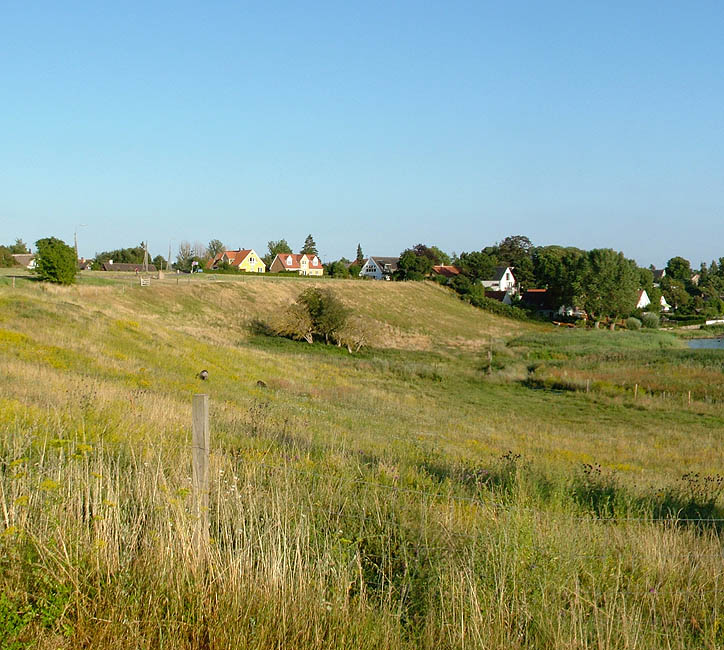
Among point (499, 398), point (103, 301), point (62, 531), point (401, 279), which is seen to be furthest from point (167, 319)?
point (401, 279)

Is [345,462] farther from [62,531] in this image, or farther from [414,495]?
[62,531]

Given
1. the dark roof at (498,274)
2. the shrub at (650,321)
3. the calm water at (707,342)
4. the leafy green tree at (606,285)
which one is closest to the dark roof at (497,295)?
the dark roof at (498,274)

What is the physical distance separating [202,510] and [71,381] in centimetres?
978

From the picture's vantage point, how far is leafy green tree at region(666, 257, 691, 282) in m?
162

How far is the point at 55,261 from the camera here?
5175 centimetres

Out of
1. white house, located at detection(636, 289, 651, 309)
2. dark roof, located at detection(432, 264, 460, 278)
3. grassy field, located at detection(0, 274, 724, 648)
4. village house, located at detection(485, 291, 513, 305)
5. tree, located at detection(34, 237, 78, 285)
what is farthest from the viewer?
dark roof, located at detection(432, 264, 460, 278)

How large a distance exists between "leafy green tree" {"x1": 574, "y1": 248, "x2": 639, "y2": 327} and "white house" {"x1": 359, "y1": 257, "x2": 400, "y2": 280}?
54360mm

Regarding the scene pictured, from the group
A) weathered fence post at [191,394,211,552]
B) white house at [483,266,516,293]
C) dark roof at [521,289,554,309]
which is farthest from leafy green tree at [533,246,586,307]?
weathered fence post at [191,394,211,552]

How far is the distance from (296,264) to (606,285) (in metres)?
75.4

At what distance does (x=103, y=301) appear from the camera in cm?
5338

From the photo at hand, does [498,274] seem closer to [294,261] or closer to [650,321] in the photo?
[650,321]

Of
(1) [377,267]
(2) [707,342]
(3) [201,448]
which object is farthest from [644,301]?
(3) [201,448]

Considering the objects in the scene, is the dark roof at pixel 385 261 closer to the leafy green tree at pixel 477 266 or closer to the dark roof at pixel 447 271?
the dark roof at pixel 447 271

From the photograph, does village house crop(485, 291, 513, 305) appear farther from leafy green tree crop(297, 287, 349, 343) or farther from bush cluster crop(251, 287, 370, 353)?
leafy green tree crop(297, 287, 349, 343)
